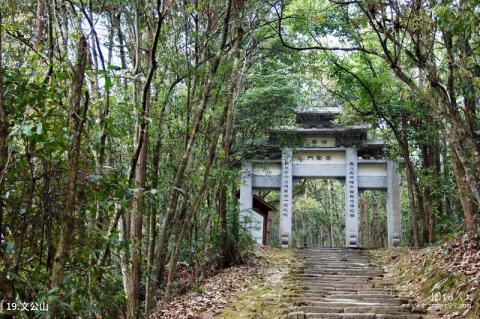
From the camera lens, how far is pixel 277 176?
19797 mm

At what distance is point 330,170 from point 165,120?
12161 millimetres

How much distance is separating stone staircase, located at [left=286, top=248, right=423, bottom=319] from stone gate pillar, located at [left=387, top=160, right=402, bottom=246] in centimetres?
419

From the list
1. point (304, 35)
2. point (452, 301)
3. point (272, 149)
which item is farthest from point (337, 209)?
point (452, 301)

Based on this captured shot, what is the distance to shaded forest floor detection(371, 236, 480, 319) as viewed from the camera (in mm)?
6033

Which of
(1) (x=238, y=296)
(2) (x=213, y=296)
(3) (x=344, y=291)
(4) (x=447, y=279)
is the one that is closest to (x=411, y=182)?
(3) (x=344, y=291)

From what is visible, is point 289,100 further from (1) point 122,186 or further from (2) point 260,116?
(1) point 122,186

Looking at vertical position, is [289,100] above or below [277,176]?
above

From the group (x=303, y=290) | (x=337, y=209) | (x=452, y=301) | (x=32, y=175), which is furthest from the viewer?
(x=337, y=209)

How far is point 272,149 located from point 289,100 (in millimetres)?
6413

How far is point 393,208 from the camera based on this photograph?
1862cm

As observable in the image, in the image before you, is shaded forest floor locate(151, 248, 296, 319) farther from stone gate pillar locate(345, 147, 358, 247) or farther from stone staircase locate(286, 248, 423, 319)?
stone gate pillar locate(345, 147, 358, 247)

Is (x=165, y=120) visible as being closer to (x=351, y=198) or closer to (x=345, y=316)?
(x=345, y=316)

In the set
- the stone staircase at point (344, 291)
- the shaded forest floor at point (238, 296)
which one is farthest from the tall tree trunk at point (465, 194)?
the shaded forest floor at point (238, 296)

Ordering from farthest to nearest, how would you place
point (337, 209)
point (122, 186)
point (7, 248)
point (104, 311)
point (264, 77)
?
point (337, 209), point (264, 77), point (104, 311), point (122, 186), point (7, 248)
